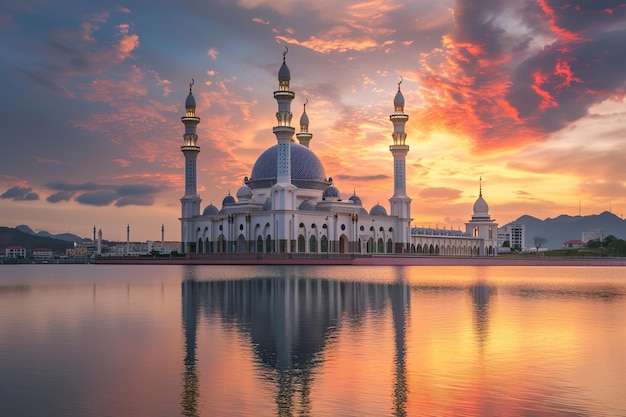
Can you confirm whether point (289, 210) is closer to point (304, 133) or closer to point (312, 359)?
point (304, 133)

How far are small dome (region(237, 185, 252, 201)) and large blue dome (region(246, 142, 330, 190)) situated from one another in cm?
196

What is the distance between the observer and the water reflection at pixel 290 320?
10961 millimetres

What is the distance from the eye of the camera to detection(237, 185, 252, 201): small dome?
85.9m

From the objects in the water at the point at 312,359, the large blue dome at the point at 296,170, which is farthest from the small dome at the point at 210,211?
the water at the point at 312,359

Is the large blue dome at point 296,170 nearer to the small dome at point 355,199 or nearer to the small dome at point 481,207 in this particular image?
the small dome at point 355,199

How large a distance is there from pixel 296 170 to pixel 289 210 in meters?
11.4

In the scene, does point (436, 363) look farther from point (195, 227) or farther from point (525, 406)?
point (195, 227)

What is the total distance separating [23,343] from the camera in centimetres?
1552

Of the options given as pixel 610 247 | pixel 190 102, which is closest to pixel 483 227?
pixel 610 247

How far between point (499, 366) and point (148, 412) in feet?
21.2

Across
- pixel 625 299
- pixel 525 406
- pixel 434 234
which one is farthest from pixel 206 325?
pixel 434 234

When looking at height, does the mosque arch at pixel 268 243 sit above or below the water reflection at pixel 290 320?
above

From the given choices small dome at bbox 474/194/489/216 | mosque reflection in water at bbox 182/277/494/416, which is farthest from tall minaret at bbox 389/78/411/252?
mosque reflection in water at bbox 182/277/494/416

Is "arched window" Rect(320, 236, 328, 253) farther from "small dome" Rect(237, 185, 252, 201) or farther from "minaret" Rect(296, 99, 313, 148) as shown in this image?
"minaret" Rect(296, 99, 313, 148)
